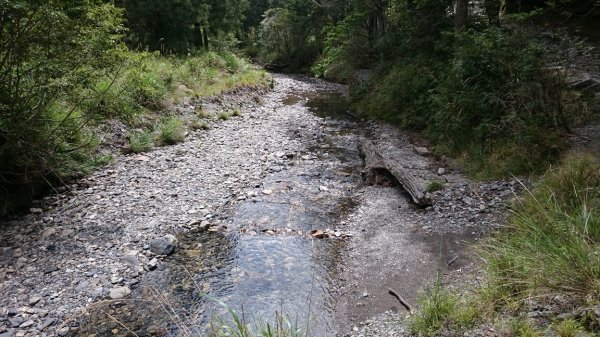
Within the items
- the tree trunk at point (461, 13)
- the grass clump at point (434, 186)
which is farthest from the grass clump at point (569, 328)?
the tree trunk at point (461, 13)

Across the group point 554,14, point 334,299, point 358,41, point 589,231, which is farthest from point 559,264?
point 358,41

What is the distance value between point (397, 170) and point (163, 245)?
173 inches

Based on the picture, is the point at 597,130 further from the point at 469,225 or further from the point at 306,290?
the point at 306,290

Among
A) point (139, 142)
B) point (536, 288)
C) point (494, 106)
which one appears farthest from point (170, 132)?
point (536, 288)

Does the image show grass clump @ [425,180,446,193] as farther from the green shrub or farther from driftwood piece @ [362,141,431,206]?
the green shrub

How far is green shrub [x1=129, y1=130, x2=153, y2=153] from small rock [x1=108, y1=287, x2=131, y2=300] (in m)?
5.31

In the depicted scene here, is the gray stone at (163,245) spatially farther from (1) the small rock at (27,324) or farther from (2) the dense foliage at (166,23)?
(2) the dense foliage at (166,23)

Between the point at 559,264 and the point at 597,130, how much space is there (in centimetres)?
548

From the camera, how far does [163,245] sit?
5.77m

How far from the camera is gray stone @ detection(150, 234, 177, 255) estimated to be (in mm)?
5678

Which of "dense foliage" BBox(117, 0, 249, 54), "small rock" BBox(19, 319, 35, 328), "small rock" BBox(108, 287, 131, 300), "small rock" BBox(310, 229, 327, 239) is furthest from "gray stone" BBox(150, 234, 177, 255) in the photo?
"dense foliage" BBox(117, 0, 249, 54)

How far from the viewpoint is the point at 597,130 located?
714 cm

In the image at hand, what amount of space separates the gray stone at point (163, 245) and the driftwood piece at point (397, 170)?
3.89 m

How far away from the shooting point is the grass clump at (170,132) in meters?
10.5
